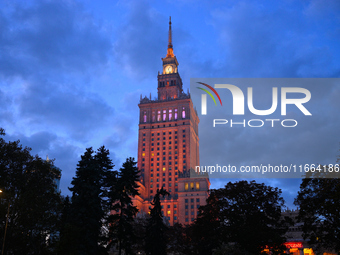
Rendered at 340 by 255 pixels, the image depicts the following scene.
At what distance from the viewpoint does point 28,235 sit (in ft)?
159

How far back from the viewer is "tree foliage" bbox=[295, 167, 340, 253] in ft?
124

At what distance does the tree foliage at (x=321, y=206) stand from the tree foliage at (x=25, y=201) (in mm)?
32360

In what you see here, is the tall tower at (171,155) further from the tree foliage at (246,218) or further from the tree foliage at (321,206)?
the tree foliage at (321,206)

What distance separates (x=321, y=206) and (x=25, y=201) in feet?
123

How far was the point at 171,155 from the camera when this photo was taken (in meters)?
171

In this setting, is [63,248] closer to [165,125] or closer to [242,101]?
[242,101]

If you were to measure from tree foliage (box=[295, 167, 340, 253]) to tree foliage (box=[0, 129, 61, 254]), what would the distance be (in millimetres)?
32360

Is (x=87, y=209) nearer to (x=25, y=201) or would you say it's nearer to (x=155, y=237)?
(x=25, y=201)

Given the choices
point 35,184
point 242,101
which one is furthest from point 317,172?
point 35,184

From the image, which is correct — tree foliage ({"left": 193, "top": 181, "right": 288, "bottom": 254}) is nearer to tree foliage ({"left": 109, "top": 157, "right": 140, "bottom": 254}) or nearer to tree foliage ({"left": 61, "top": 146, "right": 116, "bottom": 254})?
tree foliage ({"left": 109, "top": 157, "right": 140, "bottom": 254})

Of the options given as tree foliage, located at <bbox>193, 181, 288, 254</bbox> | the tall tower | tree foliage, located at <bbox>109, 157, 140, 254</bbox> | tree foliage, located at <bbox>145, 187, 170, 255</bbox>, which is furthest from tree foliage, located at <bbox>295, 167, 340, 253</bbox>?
the tall tower

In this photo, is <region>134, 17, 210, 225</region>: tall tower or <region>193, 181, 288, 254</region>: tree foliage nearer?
<region>193, 181, 288, 254</region>: tree foliage

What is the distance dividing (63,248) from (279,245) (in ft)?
99.3

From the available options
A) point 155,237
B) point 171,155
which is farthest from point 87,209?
point 171,155
